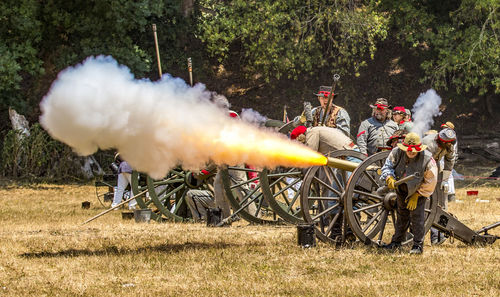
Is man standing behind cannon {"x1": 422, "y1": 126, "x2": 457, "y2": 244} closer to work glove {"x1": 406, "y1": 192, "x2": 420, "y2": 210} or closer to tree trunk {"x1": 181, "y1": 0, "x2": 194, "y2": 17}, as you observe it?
work glove {"x1": 406, "y1": 192, "x2": 420, "y2": 210}

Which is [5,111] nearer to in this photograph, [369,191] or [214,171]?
[214,171]

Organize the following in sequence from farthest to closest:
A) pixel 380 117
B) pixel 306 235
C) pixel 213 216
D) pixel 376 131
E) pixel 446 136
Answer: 1. pixel 380 117
2. pixel 376 131
3. pixel 213 216
4. pixel 446 136
5. pixel 306 235

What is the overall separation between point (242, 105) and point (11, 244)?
1609 cm

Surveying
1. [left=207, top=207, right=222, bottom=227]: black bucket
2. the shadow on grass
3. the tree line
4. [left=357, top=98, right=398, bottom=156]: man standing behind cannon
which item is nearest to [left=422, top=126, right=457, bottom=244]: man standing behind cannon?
[left=357, top=98, right=398, bottom=156]: man standing behind cannon

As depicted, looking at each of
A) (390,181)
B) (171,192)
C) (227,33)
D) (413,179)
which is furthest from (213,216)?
(227,33)

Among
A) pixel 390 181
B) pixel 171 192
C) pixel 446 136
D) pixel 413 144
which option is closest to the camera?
pixel 413 144

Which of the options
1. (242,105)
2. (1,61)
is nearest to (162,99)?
(1,61)

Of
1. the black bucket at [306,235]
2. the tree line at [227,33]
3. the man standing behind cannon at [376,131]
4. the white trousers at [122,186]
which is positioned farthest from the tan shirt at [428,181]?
the tree line at [227,33]

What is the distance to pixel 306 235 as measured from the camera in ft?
30.1

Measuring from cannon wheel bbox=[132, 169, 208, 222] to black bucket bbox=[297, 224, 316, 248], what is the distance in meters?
3.02

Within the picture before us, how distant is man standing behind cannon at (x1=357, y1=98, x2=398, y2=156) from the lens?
1199cm

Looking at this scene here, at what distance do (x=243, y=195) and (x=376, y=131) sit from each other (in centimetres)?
224

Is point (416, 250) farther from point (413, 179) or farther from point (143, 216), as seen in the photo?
point (143, 216)

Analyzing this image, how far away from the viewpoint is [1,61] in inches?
764
